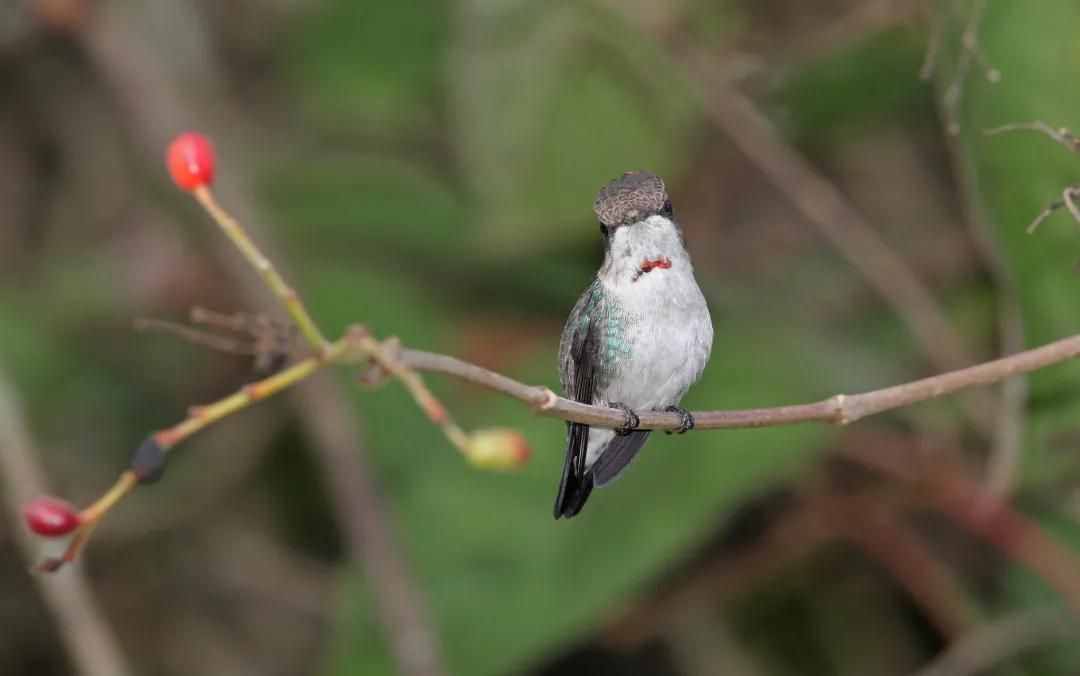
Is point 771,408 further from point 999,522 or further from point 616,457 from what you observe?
point 999,522

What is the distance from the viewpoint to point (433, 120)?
12.9 feet

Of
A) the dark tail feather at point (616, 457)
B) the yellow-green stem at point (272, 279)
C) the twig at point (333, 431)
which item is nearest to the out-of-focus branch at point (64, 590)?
the twig at point (333, 431)

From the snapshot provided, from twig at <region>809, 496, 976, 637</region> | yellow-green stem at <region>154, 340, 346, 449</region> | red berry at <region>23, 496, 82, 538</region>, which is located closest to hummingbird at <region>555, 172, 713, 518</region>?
yellow-green stem at <region>154, 340, 346, 449</region>

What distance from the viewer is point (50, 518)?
1.00m

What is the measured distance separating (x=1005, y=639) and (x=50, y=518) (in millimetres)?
2206

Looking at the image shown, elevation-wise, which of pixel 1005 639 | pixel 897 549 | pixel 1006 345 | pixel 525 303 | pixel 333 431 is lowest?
pixel 1005 639

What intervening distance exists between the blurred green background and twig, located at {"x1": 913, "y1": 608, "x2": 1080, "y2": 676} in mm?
114

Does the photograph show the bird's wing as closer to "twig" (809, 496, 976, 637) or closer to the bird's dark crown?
the bird's dark crown

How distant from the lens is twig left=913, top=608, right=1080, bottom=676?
8.89 feet

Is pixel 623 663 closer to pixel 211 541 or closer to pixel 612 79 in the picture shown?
pixel 211 541

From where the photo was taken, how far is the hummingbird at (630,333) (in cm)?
113

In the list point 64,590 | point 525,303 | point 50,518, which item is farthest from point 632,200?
point 525,303

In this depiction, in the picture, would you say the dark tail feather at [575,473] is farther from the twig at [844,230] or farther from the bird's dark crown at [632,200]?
the twig at [844,230]

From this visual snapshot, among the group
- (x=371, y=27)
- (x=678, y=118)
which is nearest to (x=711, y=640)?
(x=678, y=118)
